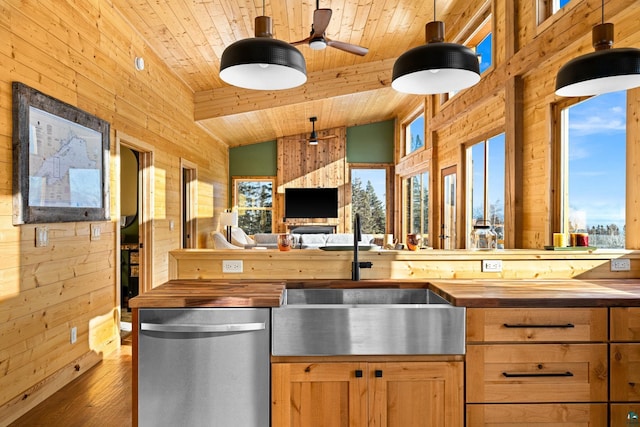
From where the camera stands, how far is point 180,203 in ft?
20.5

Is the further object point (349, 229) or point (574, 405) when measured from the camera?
point (349, 229)

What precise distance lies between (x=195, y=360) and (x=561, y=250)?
2.19m

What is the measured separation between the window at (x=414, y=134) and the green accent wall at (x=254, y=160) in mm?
3166

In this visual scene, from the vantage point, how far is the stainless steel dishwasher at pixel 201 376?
1.95m

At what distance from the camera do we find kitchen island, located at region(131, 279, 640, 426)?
77.4 inches

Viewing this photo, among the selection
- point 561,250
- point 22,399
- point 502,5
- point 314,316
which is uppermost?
point 502,5

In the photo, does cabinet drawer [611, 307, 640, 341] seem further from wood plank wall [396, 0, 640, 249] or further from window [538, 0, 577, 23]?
window [538, 0, 577, 23]

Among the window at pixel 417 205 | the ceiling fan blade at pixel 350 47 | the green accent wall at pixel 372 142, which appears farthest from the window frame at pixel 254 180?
the ceiling fan blade at pixel 350 47

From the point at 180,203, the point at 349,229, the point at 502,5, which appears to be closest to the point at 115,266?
the point at 180,203

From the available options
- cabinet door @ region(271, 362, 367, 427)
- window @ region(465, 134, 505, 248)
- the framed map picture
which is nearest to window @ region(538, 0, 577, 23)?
window @ region(465, 134, 505, 248)

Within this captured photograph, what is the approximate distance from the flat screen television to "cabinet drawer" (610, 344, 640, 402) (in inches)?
345

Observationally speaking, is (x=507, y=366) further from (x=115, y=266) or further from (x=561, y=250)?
(x=115, y=266)

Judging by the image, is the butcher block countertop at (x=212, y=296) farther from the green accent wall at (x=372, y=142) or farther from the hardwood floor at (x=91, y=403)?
the green accent wall at (x=372, y=142)

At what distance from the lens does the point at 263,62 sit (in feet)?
5.82
